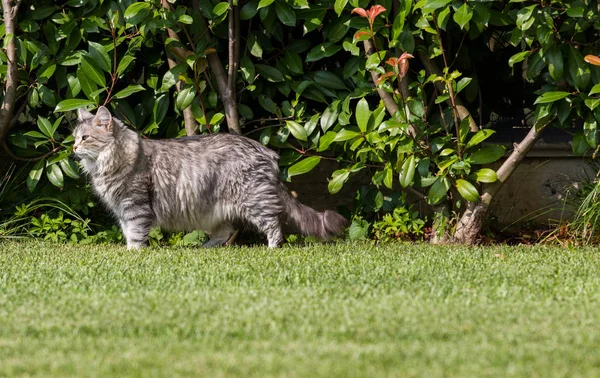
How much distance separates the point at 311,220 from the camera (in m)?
6.44

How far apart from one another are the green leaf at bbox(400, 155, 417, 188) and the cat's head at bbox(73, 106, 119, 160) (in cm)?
206

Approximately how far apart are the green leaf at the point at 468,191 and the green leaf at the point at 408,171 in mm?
337

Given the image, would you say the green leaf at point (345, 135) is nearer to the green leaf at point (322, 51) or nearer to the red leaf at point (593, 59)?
the green leaf at point (322, 51)

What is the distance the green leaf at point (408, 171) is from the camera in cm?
595

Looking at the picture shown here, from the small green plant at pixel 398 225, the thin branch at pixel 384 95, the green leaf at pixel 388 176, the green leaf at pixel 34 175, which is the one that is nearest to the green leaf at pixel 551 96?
the thin branch at pixel 384 95

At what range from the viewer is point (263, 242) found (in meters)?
7.02

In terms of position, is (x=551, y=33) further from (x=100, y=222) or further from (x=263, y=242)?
(x=100, y=222)

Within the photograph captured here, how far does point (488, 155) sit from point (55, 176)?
125 inches

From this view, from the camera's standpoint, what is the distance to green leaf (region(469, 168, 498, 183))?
19.6ft

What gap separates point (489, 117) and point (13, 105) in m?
3.69

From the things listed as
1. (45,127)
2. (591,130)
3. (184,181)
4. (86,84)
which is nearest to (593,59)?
(591,130)

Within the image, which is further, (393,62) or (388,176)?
(388,176)

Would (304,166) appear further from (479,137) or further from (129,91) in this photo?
(129,91)

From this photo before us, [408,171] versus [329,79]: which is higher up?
[329,79]
